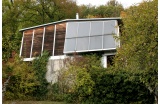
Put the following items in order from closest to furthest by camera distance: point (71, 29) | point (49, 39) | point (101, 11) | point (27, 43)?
1. point (71, 29)
2. point (49, 39)
3. point (27, 43)
4. point (101, 11)

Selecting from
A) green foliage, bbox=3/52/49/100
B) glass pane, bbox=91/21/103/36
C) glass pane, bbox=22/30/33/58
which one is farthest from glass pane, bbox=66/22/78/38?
glass pane, bbox=22/30/33/58

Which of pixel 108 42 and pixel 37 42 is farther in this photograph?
pixel 37 42

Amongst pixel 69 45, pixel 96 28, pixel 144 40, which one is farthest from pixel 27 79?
pixel 144 40

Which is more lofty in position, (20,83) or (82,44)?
(82,44)

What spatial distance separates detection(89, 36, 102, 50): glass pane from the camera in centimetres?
1700

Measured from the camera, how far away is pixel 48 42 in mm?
18922

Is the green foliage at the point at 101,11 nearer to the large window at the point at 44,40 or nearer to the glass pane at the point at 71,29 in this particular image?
the large window at the point at 44,40

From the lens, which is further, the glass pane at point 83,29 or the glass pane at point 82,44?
the glass pane at point 83,29

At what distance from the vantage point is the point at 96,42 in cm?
1720

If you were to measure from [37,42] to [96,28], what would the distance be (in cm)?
436

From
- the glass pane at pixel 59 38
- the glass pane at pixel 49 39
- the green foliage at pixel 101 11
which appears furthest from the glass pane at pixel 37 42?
the green foliage at pixel 101 11

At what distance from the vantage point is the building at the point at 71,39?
17.0 m

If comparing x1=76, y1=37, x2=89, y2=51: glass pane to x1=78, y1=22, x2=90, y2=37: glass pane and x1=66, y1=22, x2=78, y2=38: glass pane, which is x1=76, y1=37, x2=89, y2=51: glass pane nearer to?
x1=78, y1=22, x2=90, y2=37: glass pane

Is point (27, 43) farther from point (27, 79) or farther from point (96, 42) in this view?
point (96, 42)
